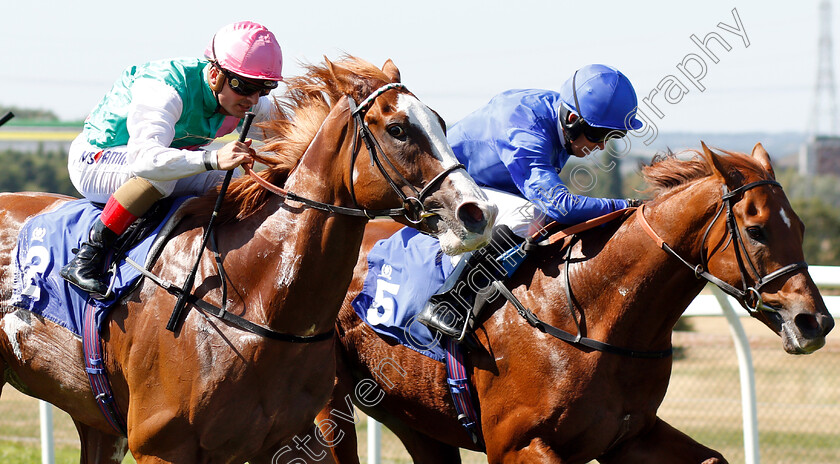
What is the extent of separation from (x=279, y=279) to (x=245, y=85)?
0.75 m

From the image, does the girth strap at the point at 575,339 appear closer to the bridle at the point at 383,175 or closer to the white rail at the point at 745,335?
the bridle at the point at 383,175

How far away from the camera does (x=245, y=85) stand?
3.42 metres

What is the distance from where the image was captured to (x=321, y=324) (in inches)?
126

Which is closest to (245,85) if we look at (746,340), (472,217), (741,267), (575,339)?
(472,217)

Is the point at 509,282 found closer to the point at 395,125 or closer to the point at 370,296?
the point at 370,296

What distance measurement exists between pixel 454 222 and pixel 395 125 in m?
0.38

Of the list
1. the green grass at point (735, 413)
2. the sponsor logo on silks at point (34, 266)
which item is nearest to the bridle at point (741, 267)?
the sponsor logo on silks at point (34, 266)

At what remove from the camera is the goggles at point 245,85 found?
338 cm

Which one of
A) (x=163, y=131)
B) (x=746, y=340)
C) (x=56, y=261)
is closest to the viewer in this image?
(x=163, y=131)

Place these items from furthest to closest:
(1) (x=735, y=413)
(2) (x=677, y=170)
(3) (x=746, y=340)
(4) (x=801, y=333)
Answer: (1) (x=735, y=413), (3) (x=746, y=340), (2) (x=677, y=170), (4) (x=801, y=333)

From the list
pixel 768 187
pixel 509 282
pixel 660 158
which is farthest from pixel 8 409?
pixel 768 187

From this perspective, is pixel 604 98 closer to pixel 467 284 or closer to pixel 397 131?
pixel 467 284

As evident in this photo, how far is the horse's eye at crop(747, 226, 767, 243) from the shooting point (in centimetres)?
341

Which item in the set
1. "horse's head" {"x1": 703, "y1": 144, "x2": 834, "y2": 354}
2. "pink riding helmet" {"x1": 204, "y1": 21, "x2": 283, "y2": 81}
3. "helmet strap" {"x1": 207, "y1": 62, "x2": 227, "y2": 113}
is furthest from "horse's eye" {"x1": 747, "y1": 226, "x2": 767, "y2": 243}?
"helmet strap" {"x1": 207, "y1": 62, "x2": 227, "y2": 113}
